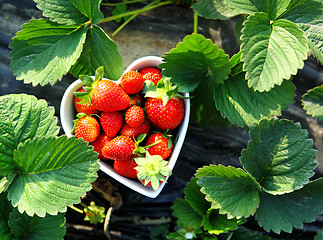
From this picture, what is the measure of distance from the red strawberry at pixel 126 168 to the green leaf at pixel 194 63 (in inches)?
10.2

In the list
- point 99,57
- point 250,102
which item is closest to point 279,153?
point 250,102

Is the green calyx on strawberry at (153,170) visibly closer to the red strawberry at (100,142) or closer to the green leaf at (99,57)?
the red strawberry at (100,142)

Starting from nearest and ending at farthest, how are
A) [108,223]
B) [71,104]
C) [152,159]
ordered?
1. [152,159]
2. [71,104]
3. [108,223]

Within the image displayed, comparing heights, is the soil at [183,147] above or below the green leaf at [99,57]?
below

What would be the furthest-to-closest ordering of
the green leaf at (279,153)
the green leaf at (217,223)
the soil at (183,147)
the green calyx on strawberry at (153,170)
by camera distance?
the soil at (183,147) < the green leaf at (217,223) < the green leaf at (279,153) < the green calyx on strawberry at (153,170)

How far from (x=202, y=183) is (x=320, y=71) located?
722 millimetres

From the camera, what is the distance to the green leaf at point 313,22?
1.09 m

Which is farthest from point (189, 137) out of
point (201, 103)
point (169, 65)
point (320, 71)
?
Answer: point (320, 71)

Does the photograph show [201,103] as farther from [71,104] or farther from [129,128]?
[71,104]

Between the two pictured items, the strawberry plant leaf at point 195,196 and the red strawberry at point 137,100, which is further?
the strawberry plant leaf at point 195,196

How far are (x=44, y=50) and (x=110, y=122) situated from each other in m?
0.33

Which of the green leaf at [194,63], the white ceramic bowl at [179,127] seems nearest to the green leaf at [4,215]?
the white ceramic bowl at [179,127]

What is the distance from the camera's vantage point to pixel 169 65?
3.50ft

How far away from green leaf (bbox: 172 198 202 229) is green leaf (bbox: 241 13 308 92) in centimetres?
53
